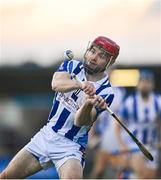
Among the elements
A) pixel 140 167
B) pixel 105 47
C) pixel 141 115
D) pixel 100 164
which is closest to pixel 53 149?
pixel 105 47

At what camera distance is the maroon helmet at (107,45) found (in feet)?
31.0

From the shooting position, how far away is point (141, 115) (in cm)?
1420

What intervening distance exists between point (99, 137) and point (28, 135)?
857 cm

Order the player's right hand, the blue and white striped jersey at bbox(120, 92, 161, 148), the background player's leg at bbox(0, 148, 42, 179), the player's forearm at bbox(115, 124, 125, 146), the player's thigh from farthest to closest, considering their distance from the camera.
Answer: the player's forearm at bbox(115, 124, 125, 146)
the blue and white striped jersey at bbox(120, 92, 161, 148)
the background player's leg at bbox(0, 148, 42, 179)
the player's thigh
the player's right hand

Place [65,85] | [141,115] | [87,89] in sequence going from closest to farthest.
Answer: [87,89], [65,85], [141,115]

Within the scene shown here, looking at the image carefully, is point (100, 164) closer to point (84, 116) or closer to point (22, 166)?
point (22, 166)

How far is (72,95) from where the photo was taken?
9.52 meters

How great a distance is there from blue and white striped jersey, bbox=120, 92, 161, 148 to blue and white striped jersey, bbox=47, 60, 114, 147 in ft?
14.8

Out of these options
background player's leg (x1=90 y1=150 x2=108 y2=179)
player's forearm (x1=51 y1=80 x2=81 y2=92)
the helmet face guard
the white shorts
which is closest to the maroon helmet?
the helmet face guard

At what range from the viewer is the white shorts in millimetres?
9516

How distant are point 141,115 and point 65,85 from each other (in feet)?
16.5

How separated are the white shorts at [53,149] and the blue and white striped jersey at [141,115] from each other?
14.7 feet

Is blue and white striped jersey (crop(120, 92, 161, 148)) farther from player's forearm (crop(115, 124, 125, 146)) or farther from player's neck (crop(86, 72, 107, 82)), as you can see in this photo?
player's neck (crop(86, 72, 107, 82))

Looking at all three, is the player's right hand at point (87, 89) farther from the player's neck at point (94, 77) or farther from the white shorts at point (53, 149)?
the white shorts at point (53, 149)
